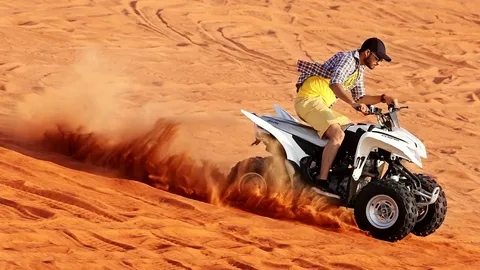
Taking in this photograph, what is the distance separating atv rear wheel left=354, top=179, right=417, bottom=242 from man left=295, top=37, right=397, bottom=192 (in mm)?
493

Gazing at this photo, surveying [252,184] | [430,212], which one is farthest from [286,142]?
[430,212]

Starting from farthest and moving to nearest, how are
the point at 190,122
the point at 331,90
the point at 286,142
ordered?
the point at 190,122 < the point at 331,90 < the point at 286,142

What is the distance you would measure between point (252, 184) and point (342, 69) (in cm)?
140

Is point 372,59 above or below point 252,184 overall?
above

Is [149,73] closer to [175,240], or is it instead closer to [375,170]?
[375,170]

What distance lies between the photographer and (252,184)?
9188 millimetres

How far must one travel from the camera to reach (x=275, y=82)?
51.8 ft

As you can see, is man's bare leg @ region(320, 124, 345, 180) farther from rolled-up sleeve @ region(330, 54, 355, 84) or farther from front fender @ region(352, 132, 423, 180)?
rolled-up sleeve @ region(330, 54, 355, 84)

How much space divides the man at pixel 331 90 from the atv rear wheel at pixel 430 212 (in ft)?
2.64

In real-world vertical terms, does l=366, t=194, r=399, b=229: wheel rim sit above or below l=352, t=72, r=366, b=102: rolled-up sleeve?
below

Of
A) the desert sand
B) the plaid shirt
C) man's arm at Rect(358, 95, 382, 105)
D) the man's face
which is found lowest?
the desert sand

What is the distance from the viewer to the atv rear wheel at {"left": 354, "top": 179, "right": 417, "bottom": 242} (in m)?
8.23

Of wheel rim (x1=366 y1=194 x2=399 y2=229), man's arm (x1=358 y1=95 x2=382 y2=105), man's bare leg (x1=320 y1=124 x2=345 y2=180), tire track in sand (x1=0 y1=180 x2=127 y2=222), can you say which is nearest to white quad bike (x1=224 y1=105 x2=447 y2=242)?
wheel rim (x1=366 y1=194 x2=399 y2=229)

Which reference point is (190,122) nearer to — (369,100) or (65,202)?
(369,100)
